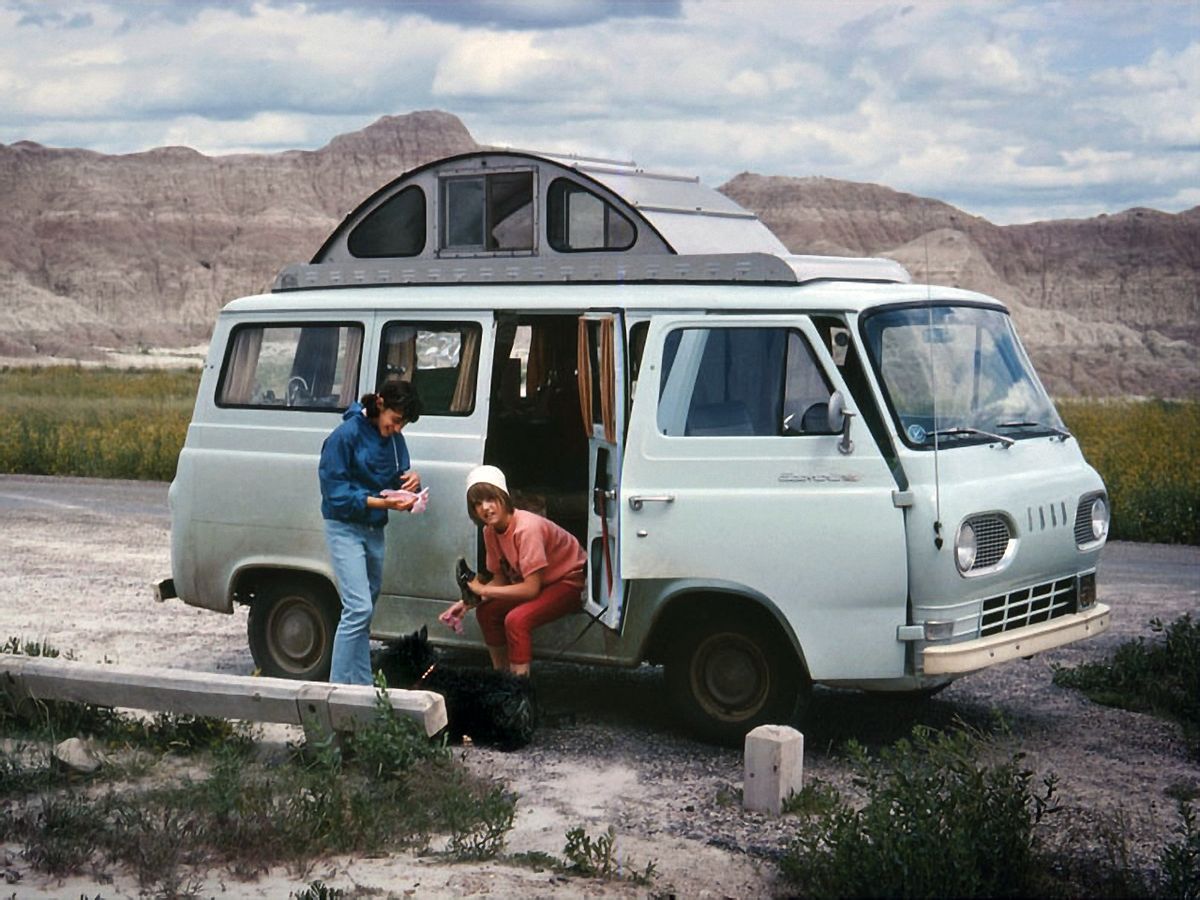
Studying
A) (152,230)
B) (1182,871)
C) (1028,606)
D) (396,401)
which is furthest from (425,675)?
(152,230)

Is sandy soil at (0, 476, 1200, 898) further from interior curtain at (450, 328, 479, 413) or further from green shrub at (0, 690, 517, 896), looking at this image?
interior curtain at (450, 328, 479, 413)

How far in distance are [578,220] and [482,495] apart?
171 centimetres

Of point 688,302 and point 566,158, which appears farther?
point 566,158

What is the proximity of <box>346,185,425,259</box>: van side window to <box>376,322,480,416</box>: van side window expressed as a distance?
2.06 ft

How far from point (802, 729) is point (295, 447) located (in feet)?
10.5

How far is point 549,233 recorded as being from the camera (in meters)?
9.17

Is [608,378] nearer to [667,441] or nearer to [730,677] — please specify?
[667,441]

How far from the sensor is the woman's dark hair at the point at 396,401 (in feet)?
28.3

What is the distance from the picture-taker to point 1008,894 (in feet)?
19.5

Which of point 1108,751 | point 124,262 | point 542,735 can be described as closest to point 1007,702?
point 1108,751

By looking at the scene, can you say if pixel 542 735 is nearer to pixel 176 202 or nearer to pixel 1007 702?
pixel 1007 702

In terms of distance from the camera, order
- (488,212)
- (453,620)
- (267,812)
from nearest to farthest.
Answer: (267,812), (453,620), (488,212)

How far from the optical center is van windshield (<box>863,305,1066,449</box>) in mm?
7980

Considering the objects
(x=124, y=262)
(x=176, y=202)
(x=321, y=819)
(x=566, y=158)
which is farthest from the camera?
(x=176, y=202)
